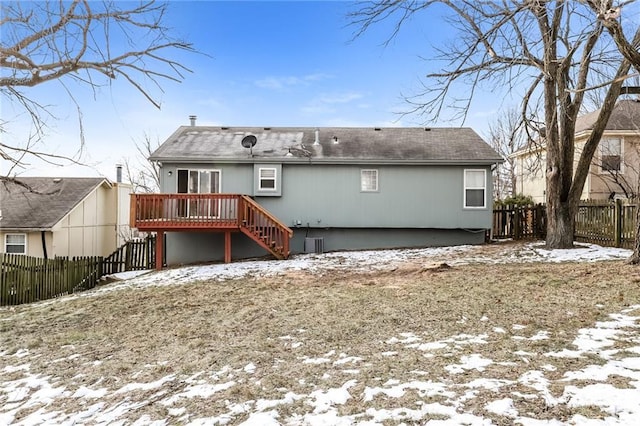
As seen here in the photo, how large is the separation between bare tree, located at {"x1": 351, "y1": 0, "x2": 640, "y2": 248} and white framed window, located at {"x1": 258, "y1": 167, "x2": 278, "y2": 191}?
6221 millimetres

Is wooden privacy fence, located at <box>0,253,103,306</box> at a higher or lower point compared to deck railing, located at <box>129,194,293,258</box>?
lower

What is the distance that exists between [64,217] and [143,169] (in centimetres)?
1645

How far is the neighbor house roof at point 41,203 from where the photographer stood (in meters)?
16.2

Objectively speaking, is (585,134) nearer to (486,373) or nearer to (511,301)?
(511,301)

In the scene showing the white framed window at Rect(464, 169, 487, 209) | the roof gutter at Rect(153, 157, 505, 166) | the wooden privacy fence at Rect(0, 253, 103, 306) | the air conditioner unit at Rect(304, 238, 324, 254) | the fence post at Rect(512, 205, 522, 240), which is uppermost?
the roof gutter at Rect(153, 157, 505, 166)

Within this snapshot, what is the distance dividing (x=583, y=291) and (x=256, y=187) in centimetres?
1079

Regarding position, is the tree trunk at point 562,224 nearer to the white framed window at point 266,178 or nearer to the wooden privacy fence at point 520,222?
the wooden privacy fence at point 520,222

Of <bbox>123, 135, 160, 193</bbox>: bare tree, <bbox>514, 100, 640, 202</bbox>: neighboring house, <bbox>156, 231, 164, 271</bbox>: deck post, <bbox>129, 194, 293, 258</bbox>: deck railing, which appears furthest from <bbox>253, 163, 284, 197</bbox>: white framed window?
<bbox>123, 135, 160, 193</bbox>: bare tree

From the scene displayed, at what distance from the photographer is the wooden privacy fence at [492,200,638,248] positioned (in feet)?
36.1

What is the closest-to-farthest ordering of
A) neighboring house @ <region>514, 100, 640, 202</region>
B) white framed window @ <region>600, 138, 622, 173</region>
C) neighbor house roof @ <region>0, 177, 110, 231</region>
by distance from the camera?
1. neighbor house roof @ <region>0, 177, 110, 231</region>
2. neighboring house @ <region>514, 100, 640, 202</region>
3. white framed window @ <region>600, 138, 622, 173</region>

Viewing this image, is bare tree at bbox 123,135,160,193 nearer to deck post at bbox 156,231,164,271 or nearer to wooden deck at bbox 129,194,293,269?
deck post at bbox 156,231,164,271

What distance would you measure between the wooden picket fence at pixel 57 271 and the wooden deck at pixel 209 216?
212cm

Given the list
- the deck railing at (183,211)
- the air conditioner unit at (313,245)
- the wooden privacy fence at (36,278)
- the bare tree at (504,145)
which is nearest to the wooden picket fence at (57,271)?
the wooden privacy fence at (36,278)

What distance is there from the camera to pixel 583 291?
6402mm
